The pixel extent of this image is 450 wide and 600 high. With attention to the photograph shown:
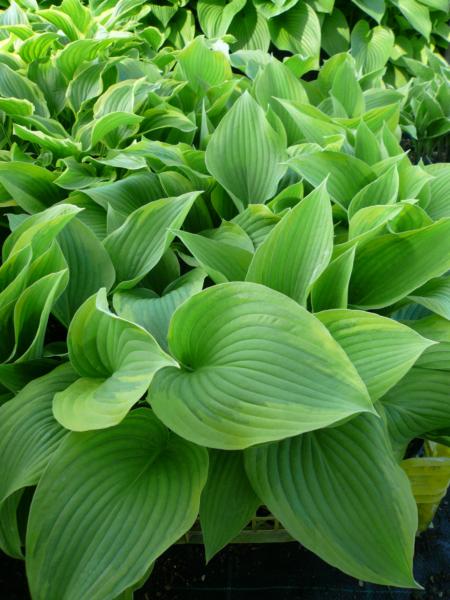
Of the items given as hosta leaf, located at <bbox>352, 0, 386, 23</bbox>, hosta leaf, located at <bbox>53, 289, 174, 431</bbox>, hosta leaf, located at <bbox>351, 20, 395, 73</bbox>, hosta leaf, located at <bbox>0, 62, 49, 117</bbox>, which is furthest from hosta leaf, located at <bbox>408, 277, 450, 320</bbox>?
hosta leaf, located at <bbox>352, 0, 386, 23</bbox>

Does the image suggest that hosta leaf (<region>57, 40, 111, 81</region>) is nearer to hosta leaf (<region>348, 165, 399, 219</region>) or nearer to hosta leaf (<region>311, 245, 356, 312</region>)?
hosta leaf (<region>348, 165, 399, 219</region>)

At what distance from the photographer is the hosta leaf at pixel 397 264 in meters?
0.92

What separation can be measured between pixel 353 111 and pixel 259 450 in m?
1.06

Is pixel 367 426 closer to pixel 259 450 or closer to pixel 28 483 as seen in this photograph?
pixel 259 450

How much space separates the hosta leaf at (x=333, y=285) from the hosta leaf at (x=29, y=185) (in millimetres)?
610

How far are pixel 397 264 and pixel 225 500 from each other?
0.45 metres

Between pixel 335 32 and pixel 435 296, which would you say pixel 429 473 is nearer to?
pixel 435 296

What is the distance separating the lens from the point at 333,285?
35.2 inches

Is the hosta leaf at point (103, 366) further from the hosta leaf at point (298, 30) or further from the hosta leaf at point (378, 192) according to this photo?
the hosta leaf at point (298, 30)

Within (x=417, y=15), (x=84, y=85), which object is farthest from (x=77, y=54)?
(x=417, y=15)

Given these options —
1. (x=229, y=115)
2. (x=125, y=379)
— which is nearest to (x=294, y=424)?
(x=125, y=379)

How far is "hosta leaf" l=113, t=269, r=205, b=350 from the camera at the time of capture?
2.80ft

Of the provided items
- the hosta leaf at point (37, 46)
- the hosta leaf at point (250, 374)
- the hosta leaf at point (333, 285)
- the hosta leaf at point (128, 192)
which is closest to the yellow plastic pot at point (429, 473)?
the hosta leaf at point (333, 285)

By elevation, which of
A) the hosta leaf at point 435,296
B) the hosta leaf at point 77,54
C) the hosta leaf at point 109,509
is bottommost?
the hosta leaf at point 109,509
